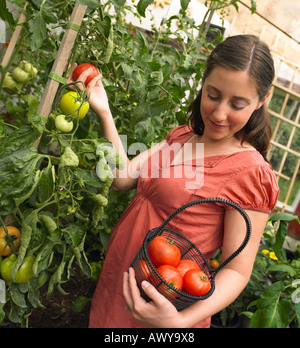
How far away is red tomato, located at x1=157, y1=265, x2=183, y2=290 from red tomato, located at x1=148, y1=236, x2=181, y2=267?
0.07 feet

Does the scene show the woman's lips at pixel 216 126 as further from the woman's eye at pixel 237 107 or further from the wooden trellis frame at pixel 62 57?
the wooden trellis frame at pixel 62 57

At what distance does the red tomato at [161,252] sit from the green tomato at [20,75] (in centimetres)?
75

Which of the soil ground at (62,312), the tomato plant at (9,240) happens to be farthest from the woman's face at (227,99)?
the soil ground at (62,312)

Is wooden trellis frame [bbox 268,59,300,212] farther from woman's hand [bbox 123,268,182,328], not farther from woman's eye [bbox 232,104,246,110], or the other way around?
woman's hand [bbox 123,268,182,328]

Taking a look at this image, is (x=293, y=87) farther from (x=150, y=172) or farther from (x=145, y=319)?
(x=145, y=319)

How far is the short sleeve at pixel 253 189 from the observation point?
2.88ft

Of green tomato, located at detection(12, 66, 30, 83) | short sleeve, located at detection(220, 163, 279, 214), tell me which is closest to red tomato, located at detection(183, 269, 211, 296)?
short sleeve, located at detection(220, 163, 279, 214)

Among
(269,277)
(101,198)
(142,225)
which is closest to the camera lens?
(101,198)

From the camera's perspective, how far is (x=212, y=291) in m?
0.78

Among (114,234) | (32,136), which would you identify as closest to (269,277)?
(114,234)

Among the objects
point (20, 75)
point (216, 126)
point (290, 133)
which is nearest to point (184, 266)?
point (216, 126)

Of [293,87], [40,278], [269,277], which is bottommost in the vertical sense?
[269,277]

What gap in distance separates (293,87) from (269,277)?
2.30m
